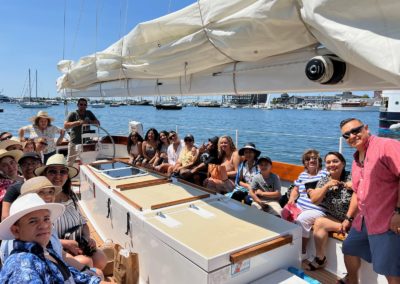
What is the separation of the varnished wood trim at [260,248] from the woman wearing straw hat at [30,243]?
808 millimetres

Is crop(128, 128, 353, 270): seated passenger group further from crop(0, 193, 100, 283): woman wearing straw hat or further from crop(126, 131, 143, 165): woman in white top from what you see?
crop(0, 193, 100, 283): woman wearing straw hat

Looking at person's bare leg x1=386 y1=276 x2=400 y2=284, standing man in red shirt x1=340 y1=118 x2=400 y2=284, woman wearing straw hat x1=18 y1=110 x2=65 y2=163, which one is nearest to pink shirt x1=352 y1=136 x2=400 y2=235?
standing man in red shirt x1=340 y1=118 x2=400 y2=284

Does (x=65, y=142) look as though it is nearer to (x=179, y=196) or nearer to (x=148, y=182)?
(x=148, y=182)

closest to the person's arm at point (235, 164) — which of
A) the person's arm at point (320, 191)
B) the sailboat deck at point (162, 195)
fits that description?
the sailboat deck at point (162, 195)

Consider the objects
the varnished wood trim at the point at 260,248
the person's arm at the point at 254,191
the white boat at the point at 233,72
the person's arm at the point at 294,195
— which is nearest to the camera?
the white boat at the point at 233,72

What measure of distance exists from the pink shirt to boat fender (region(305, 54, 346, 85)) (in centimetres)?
48

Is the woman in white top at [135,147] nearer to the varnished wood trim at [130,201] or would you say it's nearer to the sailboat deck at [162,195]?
the sailboat deck at [162,195]

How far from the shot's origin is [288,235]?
70.9 inches

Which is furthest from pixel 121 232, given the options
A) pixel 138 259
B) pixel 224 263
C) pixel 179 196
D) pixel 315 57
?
pixel 315 57

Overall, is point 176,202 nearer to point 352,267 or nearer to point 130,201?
point 130,201

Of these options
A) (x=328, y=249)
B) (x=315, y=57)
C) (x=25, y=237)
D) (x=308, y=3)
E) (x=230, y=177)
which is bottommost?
(x=328, y=249)

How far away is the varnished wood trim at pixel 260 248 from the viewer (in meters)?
1.55

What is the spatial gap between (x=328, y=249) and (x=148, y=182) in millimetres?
1666

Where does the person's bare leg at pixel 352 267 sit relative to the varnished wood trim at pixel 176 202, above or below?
below
